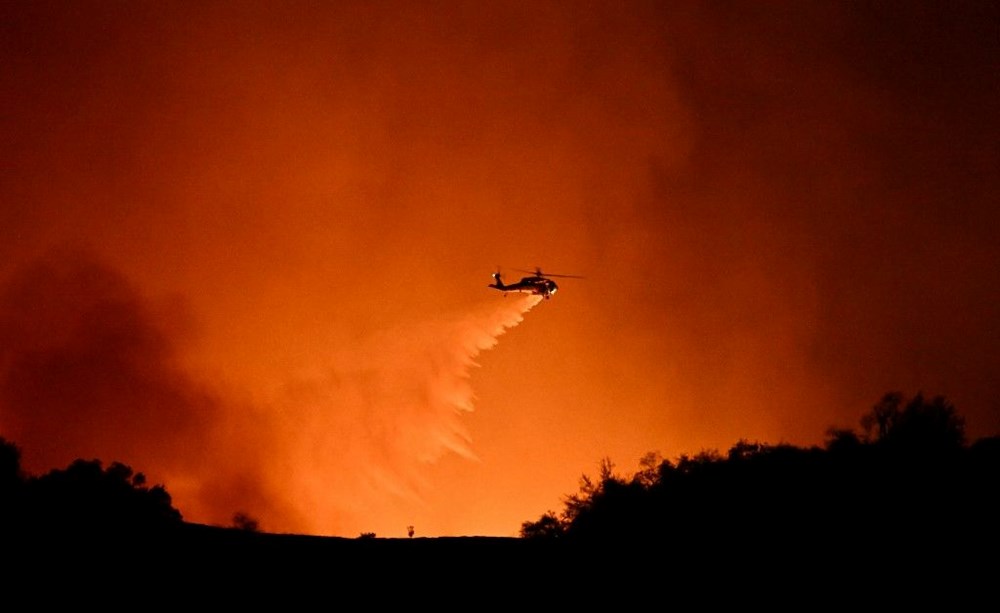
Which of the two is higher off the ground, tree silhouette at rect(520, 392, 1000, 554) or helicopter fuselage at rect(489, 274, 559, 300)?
helicopter fuselage at rect(489, 274, 559, 300)

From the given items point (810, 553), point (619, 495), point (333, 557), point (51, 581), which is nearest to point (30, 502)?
point (51, 581)

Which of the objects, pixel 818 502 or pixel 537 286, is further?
pixel 537 286

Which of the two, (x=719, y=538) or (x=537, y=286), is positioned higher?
(x=537, y=286)

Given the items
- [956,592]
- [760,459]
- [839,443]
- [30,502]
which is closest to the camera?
[956,592]

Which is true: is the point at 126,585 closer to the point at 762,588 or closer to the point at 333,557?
the point at 333,557

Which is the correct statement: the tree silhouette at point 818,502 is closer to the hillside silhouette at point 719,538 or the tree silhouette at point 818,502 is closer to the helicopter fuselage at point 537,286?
the hillside silhouette at point 719,538

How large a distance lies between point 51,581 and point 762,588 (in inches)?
1209

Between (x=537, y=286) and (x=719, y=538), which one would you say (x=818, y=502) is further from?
(x=537, y=286)

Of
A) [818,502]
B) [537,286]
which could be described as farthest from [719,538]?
[537,286]

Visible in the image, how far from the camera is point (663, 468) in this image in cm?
7425

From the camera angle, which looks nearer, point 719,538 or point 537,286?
point 719,538

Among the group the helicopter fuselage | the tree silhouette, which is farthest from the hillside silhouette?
the helicopter fuselage

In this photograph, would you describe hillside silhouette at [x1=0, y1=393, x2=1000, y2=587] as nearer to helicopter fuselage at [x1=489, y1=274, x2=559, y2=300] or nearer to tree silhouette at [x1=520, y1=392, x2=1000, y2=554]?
tree silhouette at [x1=520, y1=392, x2=1000, y2=554]

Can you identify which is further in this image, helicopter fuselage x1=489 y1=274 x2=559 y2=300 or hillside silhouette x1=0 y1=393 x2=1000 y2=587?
helicopter fuselage x1=489 y1=274 x2=559 y2=300
